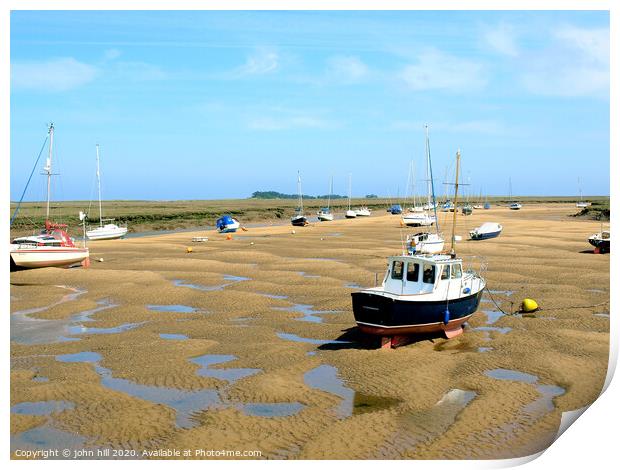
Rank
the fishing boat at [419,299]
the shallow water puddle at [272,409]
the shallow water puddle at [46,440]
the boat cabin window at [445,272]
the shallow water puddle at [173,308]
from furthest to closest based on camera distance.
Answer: the shallow water puddle at [173,308] < the boat cabin window at [445,272] < the fishing boat at [419,299] < the shallow water puddle at [272,409] < the shallow water puddle at [46,440]

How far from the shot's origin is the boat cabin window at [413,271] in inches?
914

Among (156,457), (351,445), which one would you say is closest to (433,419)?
(351,445)

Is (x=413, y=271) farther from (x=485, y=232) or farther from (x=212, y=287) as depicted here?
(x=485, y=232)

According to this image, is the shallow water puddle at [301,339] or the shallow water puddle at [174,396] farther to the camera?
the shallow water puddle at [301,339]


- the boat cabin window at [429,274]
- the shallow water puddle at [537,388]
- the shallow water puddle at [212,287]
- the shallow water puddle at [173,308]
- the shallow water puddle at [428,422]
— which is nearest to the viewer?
the shallow water puddle at [428,422]

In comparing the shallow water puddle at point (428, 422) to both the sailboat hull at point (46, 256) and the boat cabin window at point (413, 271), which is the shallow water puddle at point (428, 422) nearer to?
the boat cabin window at point (413, 271)

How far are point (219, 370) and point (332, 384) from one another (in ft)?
12.6

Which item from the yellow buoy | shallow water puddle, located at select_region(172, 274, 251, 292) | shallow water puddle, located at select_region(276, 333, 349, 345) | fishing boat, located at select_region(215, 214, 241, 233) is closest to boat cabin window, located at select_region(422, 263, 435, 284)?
shallow water puddle, located at select_region(276, 333, 349, 345)

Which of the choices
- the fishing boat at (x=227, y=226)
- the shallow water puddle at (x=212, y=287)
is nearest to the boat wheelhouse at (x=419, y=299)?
the shallow water puddle at (x=212, y=287)

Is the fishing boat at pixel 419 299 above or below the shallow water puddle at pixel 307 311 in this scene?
above

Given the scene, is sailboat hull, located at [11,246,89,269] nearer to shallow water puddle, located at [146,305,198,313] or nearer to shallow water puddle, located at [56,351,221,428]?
shallow water puddle, located at [146,305,198,313]

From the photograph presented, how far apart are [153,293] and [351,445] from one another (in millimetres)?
21125

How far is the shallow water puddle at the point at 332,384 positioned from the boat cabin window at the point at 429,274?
546 centimetres
